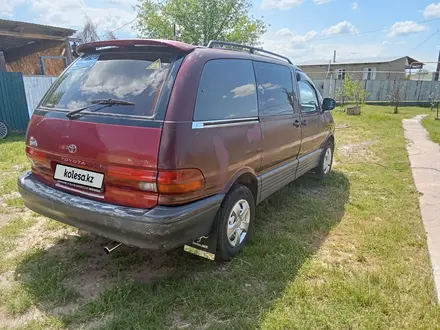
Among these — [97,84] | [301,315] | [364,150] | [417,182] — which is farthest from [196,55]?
[364,150]

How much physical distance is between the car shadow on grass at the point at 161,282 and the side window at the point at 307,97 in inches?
64.4

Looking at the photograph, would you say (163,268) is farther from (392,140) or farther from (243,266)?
(392,140)

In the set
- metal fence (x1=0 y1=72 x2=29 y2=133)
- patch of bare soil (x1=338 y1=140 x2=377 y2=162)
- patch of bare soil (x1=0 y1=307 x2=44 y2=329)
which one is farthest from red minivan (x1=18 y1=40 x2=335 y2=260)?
metal fence (x1=0 y1=72 x2=29 y2=133)

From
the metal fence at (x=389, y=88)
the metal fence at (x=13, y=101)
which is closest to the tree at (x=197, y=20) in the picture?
the metal fence at (x=389, y=88)

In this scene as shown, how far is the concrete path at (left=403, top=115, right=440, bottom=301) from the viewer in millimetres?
3125

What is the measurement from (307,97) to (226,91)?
6.73 ft

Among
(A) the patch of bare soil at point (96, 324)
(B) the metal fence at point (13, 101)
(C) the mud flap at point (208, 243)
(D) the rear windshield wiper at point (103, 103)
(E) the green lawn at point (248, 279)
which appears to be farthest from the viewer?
(B) the metal fence at point (13, 101)

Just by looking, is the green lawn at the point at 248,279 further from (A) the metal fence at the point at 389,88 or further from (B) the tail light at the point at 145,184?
(A) the metal fence at the point at 389,88

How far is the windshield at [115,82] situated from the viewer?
2205mm

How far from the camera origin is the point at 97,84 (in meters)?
2.44

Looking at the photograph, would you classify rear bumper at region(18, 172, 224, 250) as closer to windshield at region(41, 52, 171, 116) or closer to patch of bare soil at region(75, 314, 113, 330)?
patch of bare soil at region(75, 314, 113, 330)

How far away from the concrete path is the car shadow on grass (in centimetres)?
103

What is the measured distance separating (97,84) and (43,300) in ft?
5.40

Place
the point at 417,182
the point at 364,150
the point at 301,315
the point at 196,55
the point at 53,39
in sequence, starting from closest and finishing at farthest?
the point at 301,315 < the point at 196,55 < the point at 417,182 < the point at 364,150 < the point at 53,39
